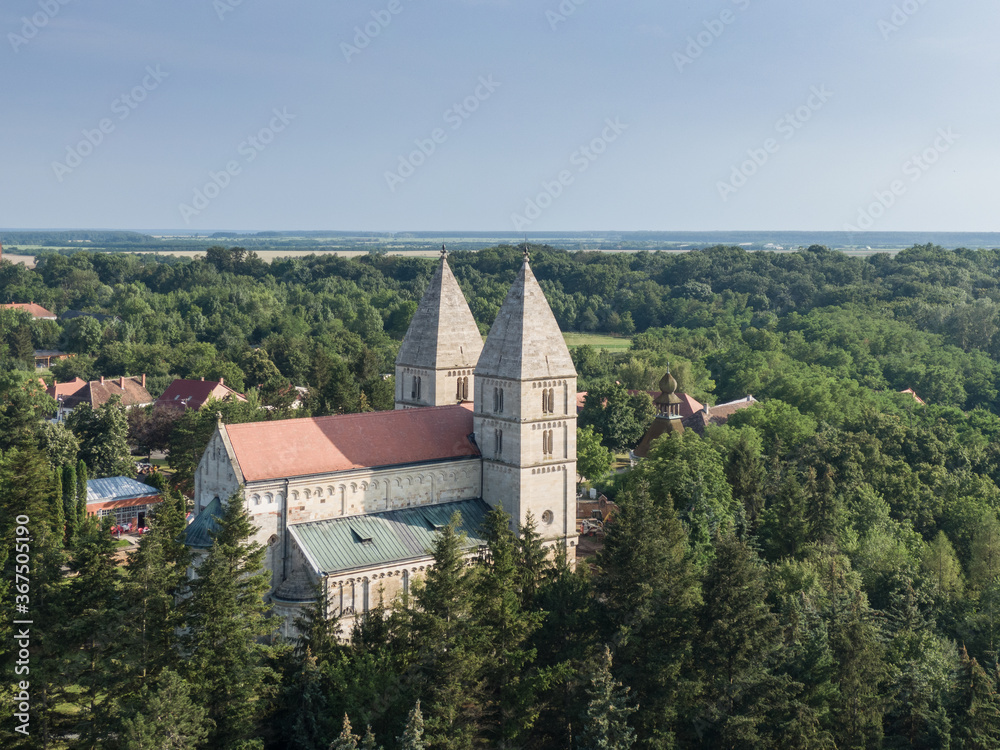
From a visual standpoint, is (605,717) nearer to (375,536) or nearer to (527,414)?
(375,536)

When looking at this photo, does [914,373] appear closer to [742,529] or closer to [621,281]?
[742,529]

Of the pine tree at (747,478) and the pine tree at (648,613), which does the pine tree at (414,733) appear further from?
the pine tree at (747,478)

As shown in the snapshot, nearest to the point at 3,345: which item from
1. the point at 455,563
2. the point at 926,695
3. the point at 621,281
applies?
the point at 621,281

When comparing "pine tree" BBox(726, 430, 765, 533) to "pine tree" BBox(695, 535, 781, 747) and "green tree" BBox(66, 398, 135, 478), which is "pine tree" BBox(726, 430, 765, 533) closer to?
"pine tree" BBox(695, 535, 781, 747)

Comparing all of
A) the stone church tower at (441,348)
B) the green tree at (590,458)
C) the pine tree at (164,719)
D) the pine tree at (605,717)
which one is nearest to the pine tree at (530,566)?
the pine tree at (605,717)

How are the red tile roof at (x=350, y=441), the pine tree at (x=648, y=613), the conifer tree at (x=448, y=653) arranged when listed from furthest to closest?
the red tile roof at (x=350, y=441) → the pine tree at (x=648, y=613) → the conifer tree at (x=448, y=653)

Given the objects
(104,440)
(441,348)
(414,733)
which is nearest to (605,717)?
(414,733)
